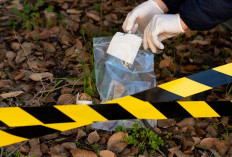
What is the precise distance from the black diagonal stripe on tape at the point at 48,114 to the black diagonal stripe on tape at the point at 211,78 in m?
0.62

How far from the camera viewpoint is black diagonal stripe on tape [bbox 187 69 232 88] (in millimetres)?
1352

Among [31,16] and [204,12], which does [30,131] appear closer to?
[204,12]

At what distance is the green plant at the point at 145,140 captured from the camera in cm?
142

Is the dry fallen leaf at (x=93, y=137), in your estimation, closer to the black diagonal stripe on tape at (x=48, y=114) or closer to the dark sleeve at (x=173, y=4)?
the black diagonal stripe on tape at (x=48, y=114)

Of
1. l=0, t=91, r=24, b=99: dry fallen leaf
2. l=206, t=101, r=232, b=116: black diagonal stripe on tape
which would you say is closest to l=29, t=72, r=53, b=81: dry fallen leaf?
l=0, t=91, r=24, b=99: dry fallen leaf

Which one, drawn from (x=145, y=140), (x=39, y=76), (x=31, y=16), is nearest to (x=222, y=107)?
(x=145, y=140)

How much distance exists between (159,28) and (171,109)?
1.82 ft

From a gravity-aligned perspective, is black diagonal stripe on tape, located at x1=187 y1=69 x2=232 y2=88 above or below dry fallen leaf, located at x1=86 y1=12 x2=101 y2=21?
below

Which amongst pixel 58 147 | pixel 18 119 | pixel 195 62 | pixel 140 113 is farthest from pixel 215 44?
pixel 18 119

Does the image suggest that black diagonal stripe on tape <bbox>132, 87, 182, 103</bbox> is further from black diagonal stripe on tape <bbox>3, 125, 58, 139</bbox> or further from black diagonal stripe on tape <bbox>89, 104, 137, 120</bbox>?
black diagonal stripe on tape <bbox>3, 125, 58, 139</bbox>

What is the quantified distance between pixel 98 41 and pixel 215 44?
1.02m

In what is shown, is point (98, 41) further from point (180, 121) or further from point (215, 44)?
point (215, 44)

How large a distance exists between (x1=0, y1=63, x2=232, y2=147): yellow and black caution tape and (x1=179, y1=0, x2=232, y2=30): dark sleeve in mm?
358

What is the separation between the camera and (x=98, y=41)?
185 centimetres
